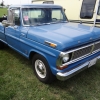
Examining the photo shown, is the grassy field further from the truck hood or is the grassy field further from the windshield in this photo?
the windshield

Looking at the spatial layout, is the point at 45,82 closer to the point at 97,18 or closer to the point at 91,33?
the point at 91,33

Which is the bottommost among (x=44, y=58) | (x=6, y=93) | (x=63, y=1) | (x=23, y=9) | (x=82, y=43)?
(x=6, y=93)

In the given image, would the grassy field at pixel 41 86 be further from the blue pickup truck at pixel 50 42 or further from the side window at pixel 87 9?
the side window at pixel 87 9

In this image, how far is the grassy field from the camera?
3020 millimetres

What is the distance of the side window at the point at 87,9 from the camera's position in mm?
6408

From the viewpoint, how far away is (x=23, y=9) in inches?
151

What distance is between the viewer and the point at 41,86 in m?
3.36

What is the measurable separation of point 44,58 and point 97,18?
169 inches

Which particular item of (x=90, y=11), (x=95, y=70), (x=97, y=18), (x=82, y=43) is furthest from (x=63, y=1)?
(x=82, y=43)

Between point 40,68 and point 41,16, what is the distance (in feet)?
5.11

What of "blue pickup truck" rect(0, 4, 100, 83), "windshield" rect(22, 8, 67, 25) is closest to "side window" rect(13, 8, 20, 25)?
"blue pickup truck" rect(0, 4, 100, 83)

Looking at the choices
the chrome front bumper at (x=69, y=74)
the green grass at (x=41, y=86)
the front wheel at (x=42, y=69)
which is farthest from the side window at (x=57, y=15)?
the chrome front bumper at (x=69, y=74)

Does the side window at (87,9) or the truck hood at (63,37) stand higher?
the side window at (87,9)

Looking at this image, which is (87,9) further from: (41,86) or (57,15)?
(41,86)
